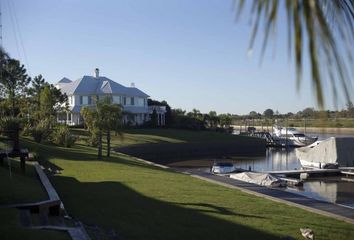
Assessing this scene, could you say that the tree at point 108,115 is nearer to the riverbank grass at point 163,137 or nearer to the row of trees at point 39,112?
the row of trees at point 39,112

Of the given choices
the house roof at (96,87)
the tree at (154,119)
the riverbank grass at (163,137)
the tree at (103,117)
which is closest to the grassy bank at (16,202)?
the tree at (103,117)

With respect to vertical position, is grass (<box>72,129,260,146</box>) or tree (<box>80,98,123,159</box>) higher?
tree (<box>80,98,123,159</box>)

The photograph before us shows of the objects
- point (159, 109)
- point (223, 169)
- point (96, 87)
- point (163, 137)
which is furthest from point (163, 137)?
point (223, 169)

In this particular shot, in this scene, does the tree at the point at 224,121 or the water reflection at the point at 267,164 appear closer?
the water reflection at the point at 267,164

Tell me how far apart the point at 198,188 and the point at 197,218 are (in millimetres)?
7854

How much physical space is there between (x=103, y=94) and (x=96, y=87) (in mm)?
8014

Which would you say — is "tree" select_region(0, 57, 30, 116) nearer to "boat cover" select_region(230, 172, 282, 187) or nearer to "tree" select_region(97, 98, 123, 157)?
"tree" select_region(97, 98, 123, 157)

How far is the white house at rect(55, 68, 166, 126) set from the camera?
9050 cm

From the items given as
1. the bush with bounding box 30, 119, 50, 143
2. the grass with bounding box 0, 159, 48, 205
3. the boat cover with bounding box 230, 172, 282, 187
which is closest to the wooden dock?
the boat cover with bounding box 230, 172, 282, 187

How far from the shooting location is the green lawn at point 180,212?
14.1m

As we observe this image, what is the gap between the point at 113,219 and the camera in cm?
1500

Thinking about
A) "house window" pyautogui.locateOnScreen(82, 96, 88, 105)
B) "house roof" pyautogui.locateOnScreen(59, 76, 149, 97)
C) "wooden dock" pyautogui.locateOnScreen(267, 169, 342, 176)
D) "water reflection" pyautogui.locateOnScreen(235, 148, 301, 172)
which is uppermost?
"house roof" pyautogui.locateOnScreen(59, 76, 149, 97)

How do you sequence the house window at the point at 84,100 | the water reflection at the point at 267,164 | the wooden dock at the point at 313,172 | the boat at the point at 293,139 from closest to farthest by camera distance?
the wooden dock at the point at 313,172 < the water reflection at the point at 267,164 < the house window at the point at 84,100 < the boat at the point at 293,139

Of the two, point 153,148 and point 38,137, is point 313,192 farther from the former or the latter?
point 153,148
